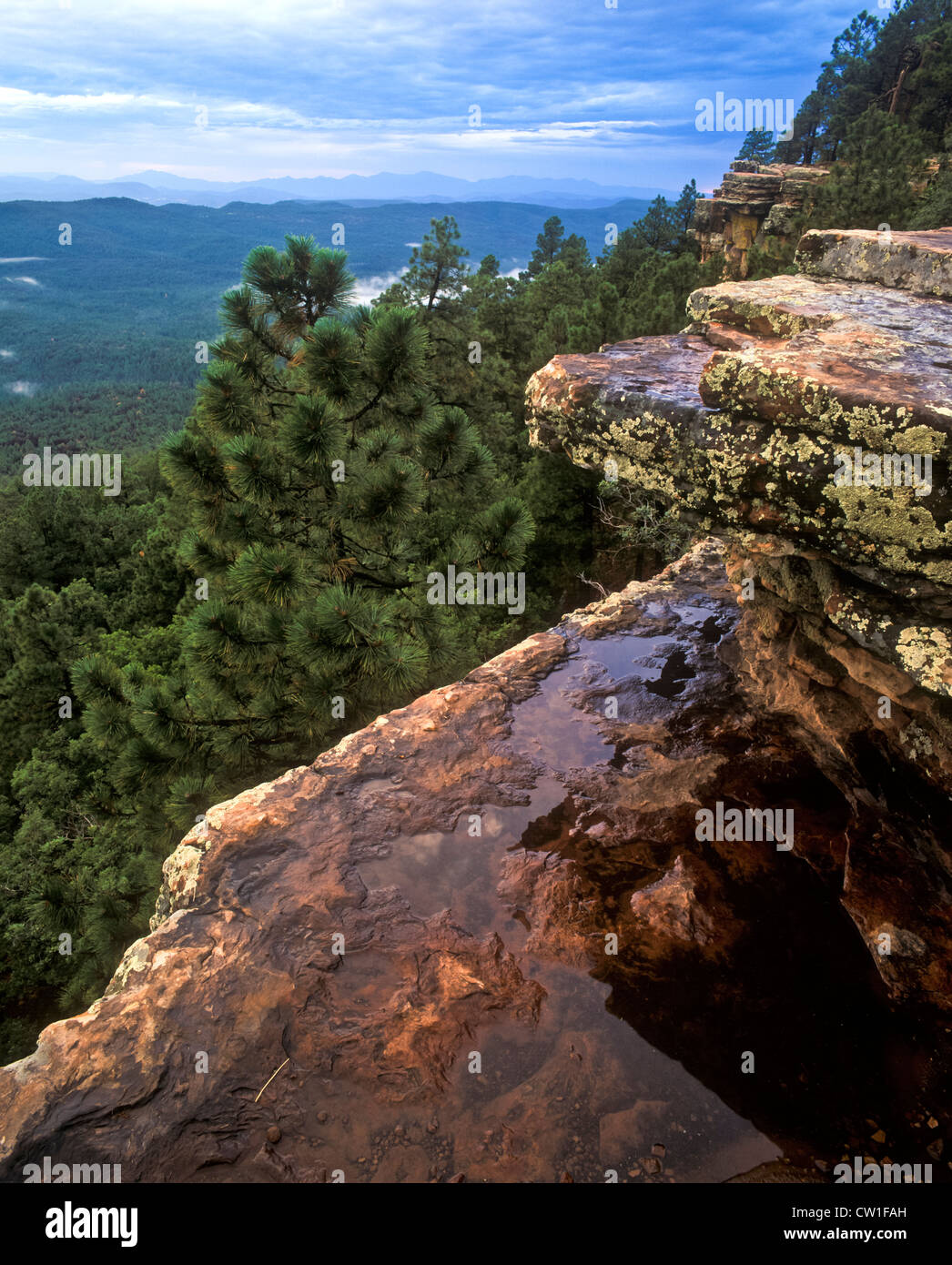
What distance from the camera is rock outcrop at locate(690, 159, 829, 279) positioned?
2639 centimetres

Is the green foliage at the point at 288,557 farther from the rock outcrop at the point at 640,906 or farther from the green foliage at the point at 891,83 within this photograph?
the green foliage at the point at 891,83

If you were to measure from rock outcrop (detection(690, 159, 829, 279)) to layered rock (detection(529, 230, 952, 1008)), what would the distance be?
24416 millimetres

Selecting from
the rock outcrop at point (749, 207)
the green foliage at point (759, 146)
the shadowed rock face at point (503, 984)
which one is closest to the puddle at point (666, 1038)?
the shadowed rock face at point (503, 984)

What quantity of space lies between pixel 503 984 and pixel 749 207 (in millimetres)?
36515

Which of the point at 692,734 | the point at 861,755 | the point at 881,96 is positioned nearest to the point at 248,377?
the point at 692,734

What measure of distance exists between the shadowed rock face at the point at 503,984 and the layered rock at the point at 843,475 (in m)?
0.16

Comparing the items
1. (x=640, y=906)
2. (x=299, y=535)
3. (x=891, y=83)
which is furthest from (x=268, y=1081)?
(x=891, y=83)

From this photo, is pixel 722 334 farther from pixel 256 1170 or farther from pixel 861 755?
pixel 256 1170

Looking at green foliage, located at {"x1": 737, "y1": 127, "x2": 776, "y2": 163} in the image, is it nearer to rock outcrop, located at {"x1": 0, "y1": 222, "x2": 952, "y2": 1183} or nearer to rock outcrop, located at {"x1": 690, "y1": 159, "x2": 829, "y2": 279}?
rock outcrop, located at {"x1": 690, "y1": 159, "x2": 829, "y2": 279}

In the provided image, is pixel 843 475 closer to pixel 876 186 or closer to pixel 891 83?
pixel 876 186

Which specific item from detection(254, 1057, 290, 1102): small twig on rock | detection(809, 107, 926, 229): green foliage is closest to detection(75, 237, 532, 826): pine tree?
detection(254, 1057, 290, 1102): small twig on rock

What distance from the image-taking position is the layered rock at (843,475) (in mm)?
3168

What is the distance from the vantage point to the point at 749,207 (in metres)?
30.8

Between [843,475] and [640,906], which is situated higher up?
[843,475]
